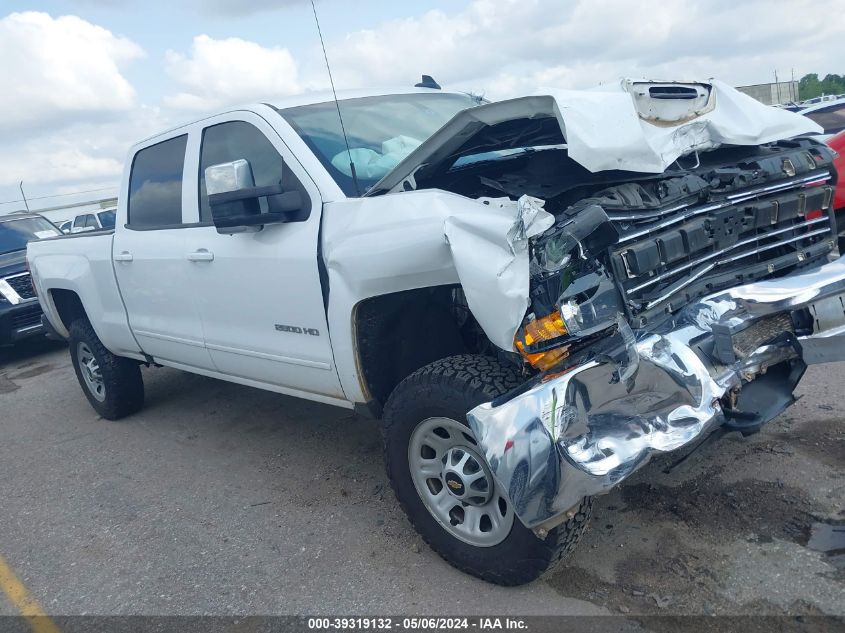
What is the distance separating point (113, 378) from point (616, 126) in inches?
175

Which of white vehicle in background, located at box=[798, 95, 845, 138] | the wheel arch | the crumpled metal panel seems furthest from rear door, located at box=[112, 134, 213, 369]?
white vehicle in background, located at box=[798, 95, 845, 138]

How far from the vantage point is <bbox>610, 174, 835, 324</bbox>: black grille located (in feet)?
8.95

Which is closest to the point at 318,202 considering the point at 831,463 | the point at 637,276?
the point at 637,276

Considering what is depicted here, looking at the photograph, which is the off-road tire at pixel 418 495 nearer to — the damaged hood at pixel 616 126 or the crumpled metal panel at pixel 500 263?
the crumpled metal panel at pixel 500 263

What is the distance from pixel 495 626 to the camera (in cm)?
271

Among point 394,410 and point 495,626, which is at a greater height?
point 394,410

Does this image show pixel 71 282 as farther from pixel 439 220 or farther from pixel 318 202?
pixel 439 220

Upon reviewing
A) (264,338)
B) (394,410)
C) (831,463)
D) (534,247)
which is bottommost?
(831,463)

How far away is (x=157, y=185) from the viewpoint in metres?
4.78

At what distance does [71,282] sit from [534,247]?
4400 mm

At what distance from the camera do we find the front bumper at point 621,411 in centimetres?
241

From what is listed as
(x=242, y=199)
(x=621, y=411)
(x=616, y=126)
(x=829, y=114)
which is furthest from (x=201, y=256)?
(x=829, y=114)

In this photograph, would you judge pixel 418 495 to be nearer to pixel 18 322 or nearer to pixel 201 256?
pixel 201 256

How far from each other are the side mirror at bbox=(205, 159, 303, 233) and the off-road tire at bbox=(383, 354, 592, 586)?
106cm
